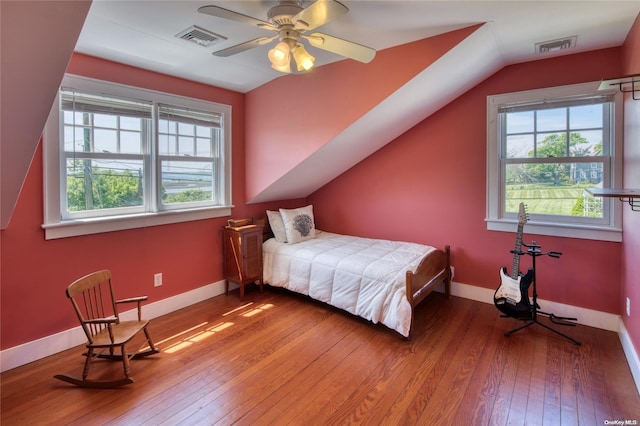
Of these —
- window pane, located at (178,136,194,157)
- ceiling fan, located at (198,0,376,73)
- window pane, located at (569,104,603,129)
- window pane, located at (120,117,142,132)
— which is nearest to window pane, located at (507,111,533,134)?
window pane, located at (569,104,603,129)

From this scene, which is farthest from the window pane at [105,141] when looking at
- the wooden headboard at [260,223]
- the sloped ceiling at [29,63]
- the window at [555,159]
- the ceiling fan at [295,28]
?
the window at [555,159]

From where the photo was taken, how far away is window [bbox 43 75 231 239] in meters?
2.60

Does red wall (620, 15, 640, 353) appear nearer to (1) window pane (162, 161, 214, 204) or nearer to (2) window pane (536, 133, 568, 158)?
(2) window pane (536, 133, 568, 158)

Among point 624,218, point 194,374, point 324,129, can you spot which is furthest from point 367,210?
point 194,374

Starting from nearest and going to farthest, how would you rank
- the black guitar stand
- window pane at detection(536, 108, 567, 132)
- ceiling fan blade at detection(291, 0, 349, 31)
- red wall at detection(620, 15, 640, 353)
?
ceiling fan blade at detection(291, 0, 349, 31) → red wall at detection(620, 15, 640, 353) → the black guitar stand → window pane at detection(536, 108, 567, 132)

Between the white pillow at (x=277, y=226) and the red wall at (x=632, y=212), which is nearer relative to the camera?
the red wall at (x=632, y=212)

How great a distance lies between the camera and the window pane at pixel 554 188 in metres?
2.99

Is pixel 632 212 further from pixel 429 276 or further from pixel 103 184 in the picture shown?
pixel 103 184

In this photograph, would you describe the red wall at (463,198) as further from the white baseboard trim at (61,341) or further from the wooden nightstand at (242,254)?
the white baseboard trim at (61,341)

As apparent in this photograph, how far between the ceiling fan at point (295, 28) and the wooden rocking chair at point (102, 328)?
1.86 meters

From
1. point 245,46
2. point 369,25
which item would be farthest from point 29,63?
point 369,25

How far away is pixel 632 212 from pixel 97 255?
4.18 metres

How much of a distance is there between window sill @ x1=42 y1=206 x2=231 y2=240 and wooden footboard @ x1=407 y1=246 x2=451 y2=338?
7.34ft

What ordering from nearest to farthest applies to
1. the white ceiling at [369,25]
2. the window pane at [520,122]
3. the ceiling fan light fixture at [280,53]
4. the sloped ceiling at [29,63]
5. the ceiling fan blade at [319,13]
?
the sloped ceiling at [29,63] < the ceiling fan blade at [319,13] < the ceiling fan light fixture at [280,53] < the white ceiling at [369,25] < the window pane at [520,122]
